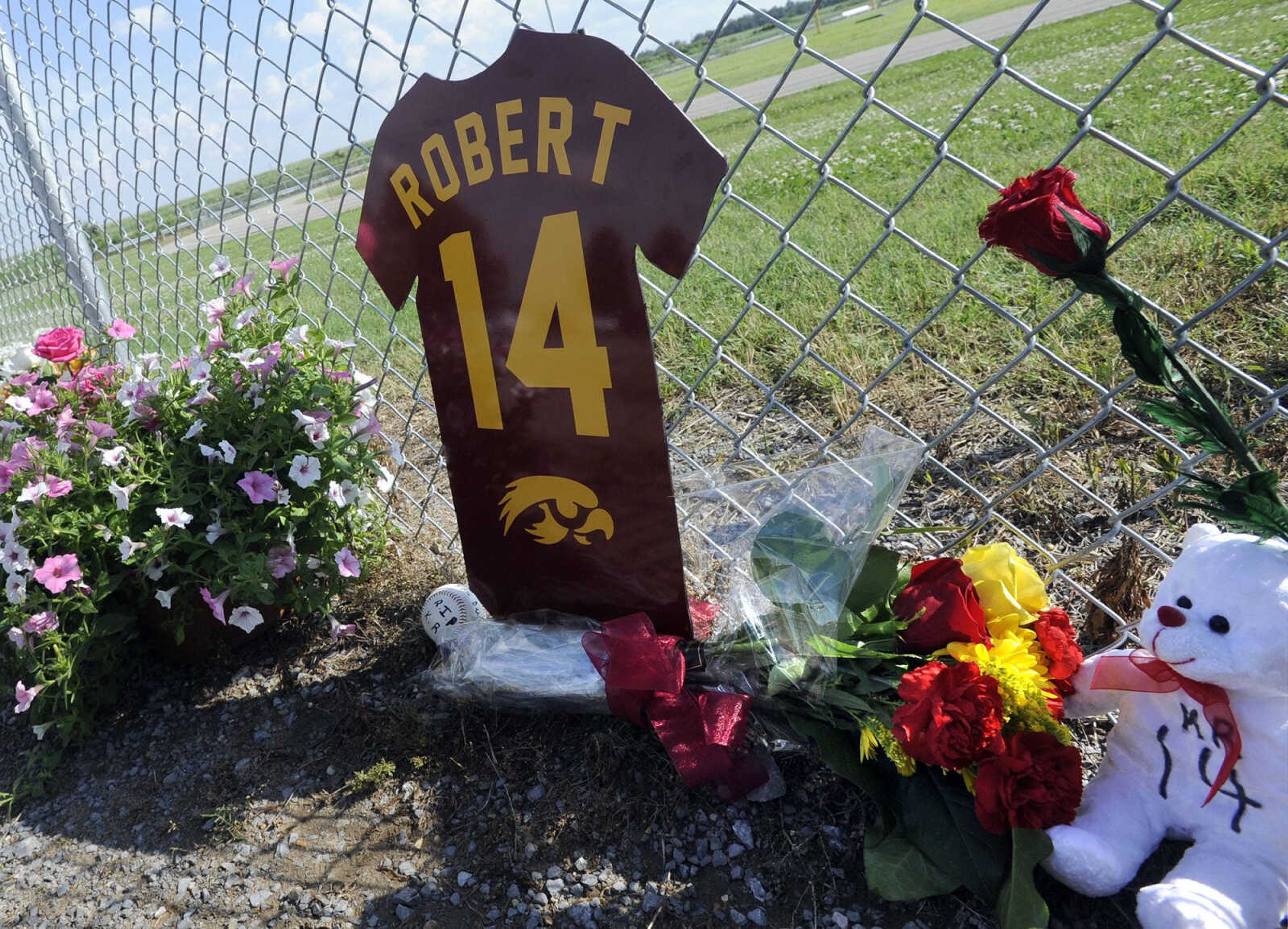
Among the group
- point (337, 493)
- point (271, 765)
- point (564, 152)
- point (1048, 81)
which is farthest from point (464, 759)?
point (1048, 81)

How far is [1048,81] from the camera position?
Result: 5.15 m

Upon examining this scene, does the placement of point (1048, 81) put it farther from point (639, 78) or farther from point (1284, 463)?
point (639, 78)

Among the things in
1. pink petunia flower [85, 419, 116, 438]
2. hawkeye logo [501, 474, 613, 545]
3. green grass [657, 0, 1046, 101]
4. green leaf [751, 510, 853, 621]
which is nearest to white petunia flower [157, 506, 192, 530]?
pink petunia flower [85, 419, 116, 438]

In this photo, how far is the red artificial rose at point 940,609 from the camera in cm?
126

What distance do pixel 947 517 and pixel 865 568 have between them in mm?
498

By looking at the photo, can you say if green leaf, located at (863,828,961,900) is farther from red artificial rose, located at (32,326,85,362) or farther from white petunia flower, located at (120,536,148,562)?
→ red artificial rose, located at (32,326,85,362)

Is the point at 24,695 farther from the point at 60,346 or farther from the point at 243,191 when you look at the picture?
the point at 243,191

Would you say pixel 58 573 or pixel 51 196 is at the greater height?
pixel 51 196

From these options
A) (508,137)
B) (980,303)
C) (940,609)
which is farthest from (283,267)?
(980,303)

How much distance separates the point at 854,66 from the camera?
8820 mm

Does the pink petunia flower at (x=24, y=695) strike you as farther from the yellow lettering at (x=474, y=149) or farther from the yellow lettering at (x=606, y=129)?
the yellow lettering at (x=606, y=129)

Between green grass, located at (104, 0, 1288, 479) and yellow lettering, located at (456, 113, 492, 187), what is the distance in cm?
42

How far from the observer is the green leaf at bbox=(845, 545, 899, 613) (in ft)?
4.61

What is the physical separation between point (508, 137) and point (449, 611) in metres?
0.96
